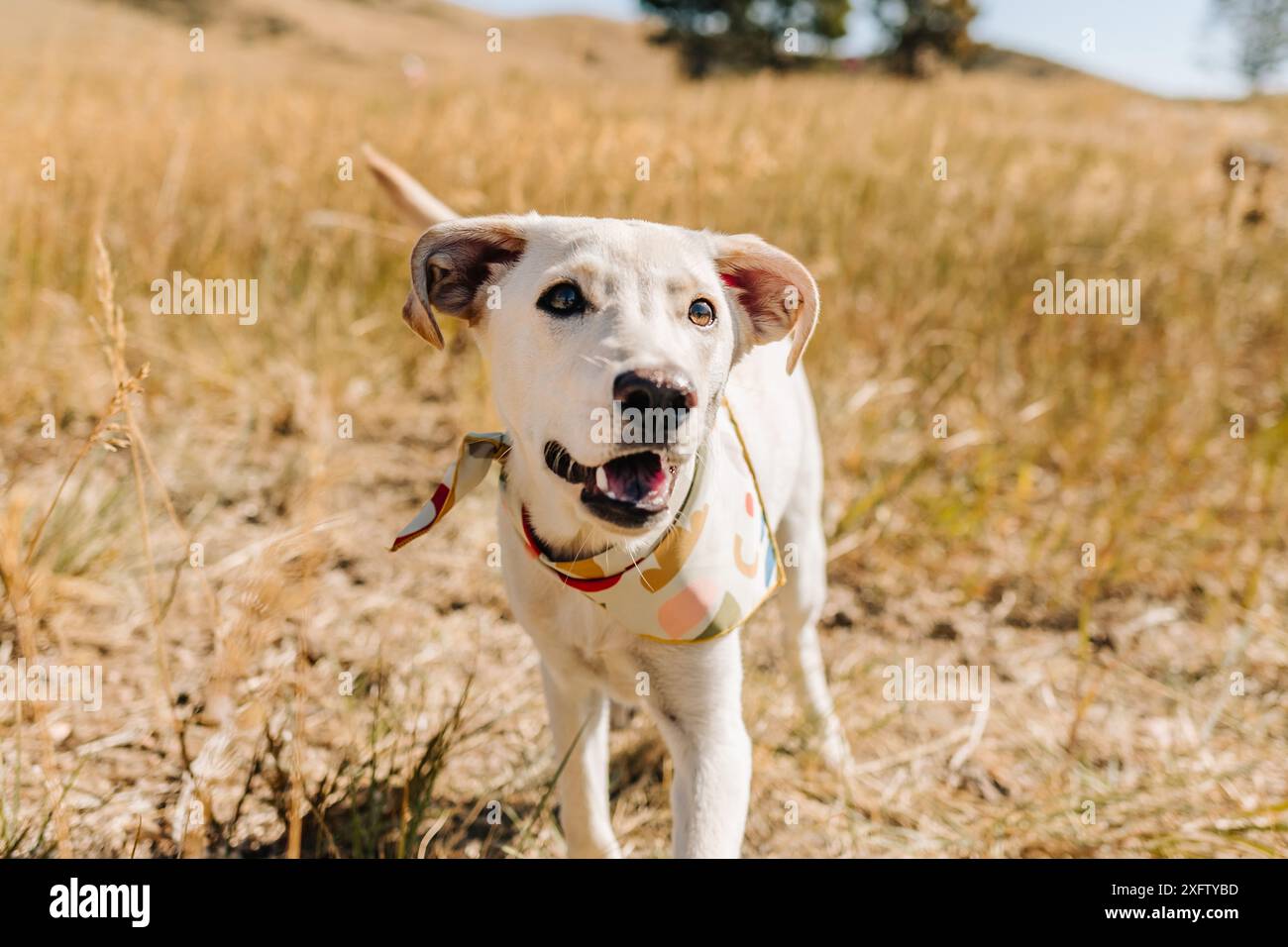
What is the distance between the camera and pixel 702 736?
6.79 feet

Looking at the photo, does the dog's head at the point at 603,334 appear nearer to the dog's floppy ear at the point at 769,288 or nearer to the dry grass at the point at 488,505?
the dog's floppy ear at the point at 769,288

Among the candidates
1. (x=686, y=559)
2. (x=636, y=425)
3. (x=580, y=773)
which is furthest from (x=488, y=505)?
(x=636, y=425)

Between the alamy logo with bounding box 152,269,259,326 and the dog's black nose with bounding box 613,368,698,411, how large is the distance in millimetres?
3562

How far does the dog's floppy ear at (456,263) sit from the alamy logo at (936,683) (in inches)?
79.1

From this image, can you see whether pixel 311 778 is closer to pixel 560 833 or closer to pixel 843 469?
pixel 560 833

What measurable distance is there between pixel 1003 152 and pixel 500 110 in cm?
439

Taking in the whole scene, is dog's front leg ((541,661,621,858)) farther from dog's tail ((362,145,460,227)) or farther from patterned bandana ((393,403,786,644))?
dog's tail ((362,145,460,227))

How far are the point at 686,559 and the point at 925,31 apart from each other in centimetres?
3803

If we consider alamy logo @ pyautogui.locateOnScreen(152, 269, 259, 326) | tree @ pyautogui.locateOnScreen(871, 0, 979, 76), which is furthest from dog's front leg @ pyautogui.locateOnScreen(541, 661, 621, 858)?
tree @ pyautogui.locateOnScreen(871, 0, 979, 76)

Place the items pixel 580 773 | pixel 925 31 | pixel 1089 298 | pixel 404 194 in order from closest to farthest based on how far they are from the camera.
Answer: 1. pixel 580 773
2. pixel 404 194
3. pixel 1089 298
4. pixel 925 31

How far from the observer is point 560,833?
8.53ft

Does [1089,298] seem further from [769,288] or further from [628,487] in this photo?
[628,487]

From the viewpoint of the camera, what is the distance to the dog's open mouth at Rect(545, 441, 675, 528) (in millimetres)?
1688
